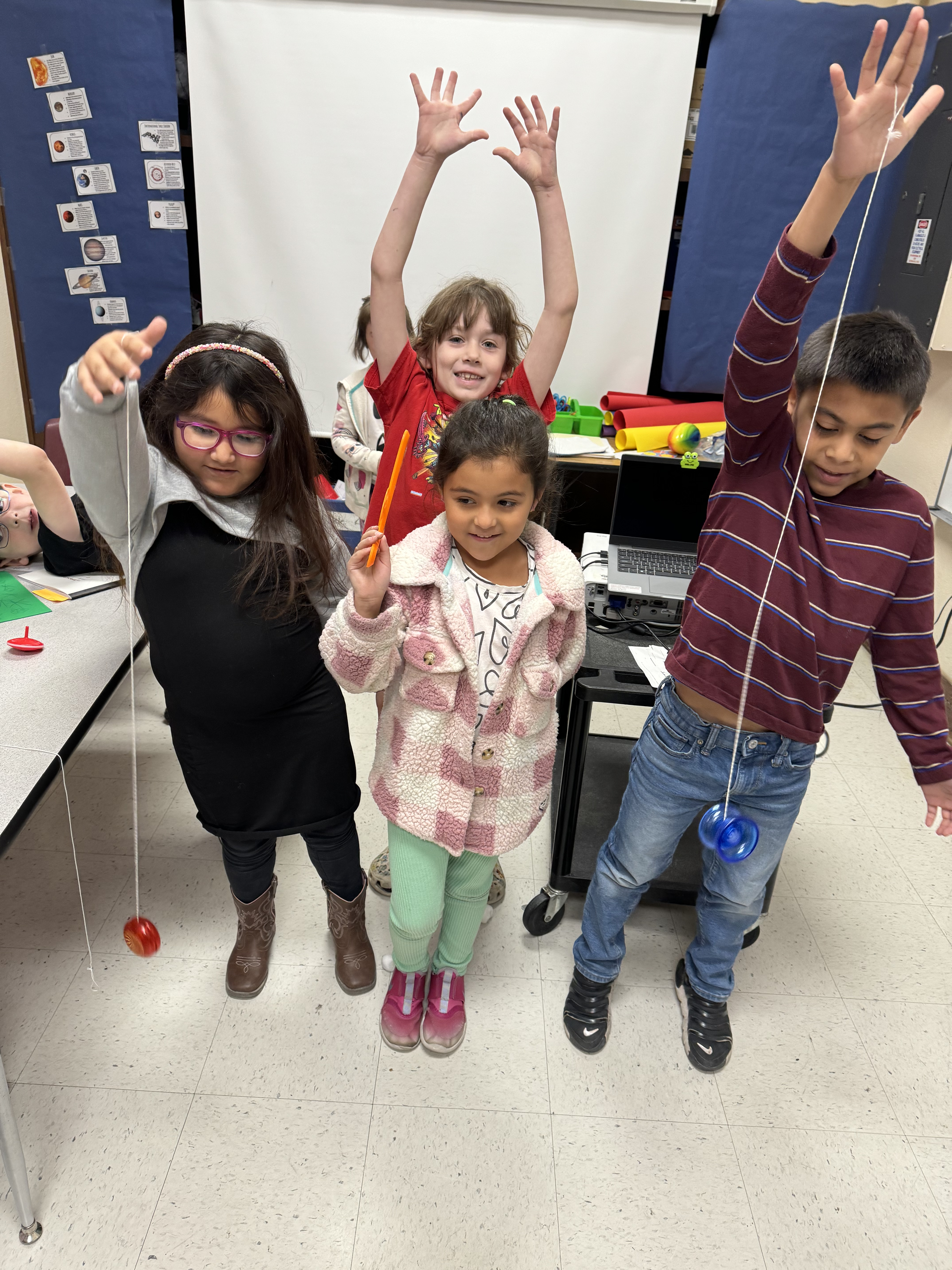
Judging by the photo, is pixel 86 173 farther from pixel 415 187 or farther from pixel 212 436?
pixel 212 436

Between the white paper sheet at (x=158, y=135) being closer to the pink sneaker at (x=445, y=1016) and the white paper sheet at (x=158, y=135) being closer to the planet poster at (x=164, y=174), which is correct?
the planet poster at (x=164, y=174)

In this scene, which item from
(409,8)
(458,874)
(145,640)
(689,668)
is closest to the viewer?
(689,668)

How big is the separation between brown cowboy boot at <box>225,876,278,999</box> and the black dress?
0.24m

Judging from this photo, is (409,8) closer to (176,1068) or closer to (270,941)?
(270,941)

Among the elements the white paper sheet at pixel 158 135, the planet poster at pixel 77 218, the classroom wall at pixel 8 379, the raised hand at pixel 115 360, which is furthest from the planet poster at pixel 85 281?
the raised hand at pixel 115 360

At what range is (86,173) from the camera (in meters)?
3.19

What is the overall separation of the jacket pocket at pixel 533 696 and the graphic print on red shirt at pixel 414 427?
1.33 ft

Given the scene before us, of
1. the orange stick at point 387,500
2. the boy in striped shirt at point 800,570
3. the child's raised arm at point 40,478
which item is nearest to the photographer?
the boy in striped shirt at point 800,570

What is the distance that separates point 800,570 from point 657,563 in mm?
715

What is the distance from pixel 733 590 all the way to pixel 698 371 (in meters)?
2.59

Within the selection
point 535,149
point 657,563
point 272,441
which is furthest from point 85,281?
point 657,563

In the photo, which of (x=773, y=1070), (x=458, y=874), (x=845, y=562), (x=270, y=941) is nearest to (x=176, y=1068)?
(x=270, y=941)

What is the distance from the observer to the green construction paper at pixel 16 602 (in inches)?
65.7

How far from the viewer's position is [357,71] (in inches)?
121
